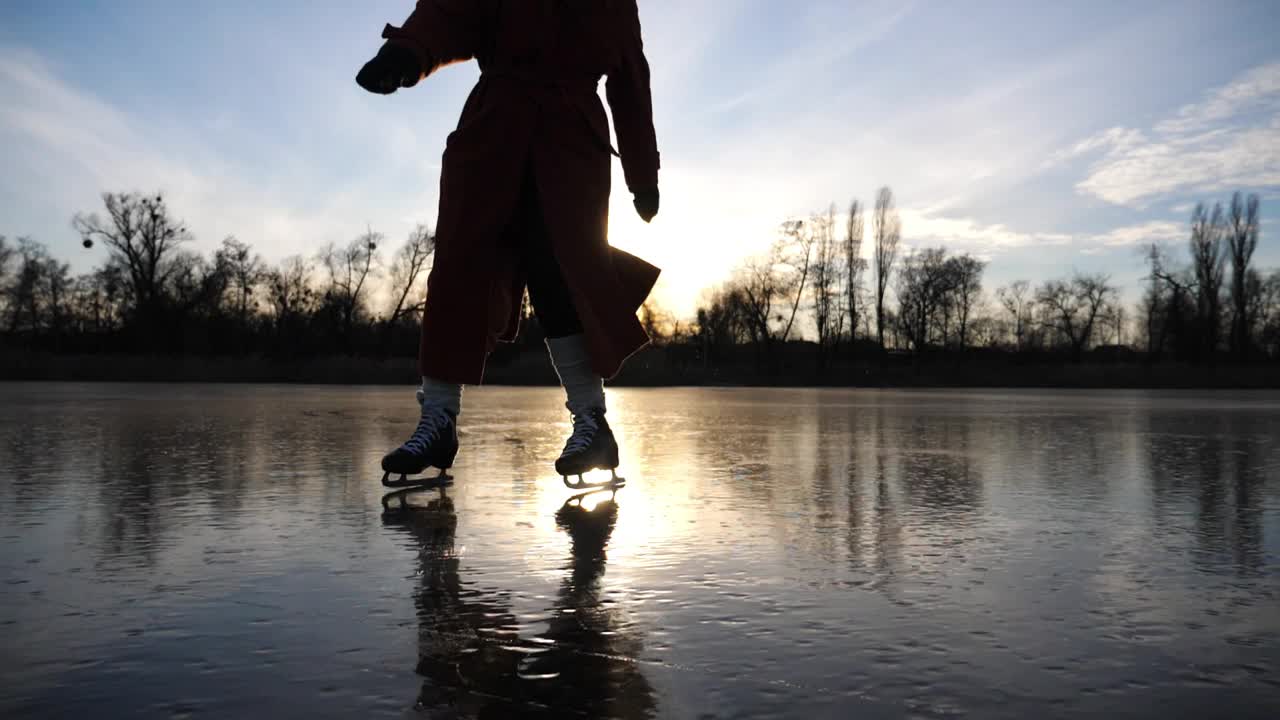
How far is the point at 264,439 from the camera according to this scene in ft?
19.5

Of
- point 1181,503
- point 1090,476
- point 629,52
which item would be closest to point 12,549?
point 629,52

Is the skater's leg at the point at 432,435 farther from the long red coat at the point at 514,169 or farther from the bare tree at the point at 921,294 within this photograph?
the bare tree at the point at 921,294

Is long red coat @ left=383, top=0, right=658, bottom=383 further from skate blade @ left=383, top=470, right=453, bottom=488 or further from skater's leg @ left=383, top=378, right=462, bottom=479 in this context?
skate blade @ left=383, top=470, right=453, bottom=488

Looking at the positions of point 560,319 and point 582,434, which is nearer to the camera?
point 582,434

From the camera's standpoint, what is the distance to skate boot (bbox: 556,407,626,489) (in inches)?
143

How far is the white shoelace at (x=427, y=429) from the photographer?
3.62 metres

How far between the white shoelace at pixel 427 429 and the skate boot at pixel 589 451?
1.51 feet

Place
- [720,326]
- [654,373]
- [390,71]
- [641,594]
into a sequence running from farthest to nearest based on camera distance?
[720,326], [654,373], [390,71], [641,594]

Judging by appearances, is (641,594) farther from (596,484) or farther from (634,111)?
(634,111)

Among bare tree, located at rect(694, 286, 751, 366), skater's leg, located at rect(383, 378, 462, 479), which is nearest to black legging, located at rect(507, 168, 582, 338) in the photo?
skater's leg, located at rect(383, 378, 462, 479)

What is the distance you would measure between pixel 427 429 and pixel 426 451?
0.09 m

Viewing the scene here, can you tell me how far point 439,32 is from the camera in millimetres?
3596

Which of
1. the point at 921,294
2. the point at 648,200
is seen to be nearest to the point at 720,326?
the point at 921,294

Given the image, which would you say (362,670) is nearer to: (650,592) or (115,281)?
(650,592)
